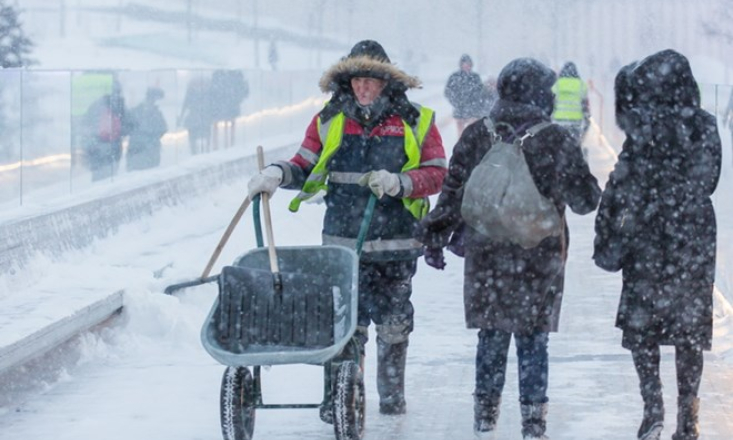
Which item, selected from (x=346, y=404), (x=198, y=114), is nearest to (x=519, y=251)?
(x=346, y=404)

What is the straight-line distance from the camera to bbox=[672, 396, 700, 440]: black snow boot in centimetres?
659

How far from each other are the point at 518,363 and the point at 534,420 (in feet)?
0.78

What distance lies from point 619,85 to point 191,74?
16.7 metres

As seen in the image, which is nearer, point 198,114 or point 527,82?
point 527,82

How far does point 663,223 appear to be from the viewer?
6.51 m

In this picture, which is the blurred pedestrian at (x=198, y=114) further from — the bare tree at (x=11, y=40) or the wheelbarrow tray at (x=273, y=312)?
the bare tree at (x=11, y=40)

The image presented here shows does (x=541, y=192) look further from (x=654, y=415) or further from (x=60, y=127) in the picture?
(x=60, y=127)

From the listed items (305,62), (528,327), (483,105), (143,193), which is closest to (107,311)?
(528,327)

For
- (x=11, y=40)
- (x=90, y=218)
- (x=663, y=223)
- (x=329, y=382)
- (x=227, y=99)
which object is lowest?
(x=11, y=40)

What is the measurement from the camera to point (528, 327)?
21.9 ft

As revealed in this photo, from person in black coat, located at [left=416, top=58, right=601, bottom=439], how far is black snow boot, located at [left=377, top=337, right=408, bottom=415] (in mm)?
529

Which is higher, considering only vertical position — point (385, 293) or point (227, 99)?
point (385, 293)

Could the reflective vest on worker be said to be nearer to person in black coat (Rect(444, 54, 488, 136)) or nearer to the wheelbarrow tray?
person in black coat (Rect(444, 54, 488, 136))

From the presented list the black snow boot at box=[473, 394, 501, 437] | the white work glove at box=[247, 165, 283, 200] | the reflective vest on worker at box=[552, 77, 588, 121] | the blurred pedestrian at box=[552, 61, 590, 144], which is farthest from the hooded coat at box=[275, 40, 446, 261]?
the reflective vest on worker at box=[552, 77, 588, 121]
